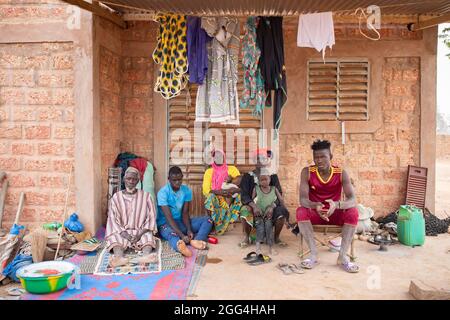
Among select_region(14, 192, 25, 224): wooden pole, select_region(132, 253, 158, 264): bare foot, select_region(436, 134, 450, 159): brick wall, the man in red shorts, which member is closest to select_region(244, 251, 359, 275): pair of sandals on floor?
the man in red shorts

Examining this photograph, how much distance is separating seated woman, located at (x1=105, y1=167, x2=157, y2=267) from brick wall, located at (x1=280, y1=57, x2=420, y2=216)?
248cm

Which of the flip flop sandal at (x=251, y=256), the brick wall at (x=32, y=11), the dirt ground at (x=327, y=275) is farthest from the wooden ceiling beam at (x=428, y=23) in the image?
the brick wall at (x=32, y=11)

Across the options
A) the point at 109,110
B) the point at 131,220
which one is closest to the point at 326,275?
the point at 131,220

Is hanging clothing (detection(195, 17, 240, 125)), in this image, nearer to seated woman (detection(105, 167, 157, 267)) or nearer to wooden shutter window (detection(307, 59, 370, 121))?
seated woman (detection(105, 167, 157, 267))

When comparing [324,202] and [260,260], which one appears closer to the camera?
[260,260]

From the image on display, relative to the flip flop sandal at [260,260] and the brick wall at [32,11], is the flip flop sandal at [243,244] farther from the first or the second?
the brick wall at [32,11]

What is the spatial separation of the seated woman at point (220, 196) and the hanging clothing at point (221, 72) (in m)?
0.97

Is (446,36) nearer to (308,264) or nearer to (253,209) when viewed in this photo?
(253,209)

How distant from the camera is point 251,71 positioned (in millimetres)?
5273

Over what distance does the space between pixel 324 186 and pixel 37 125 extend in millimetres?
3873

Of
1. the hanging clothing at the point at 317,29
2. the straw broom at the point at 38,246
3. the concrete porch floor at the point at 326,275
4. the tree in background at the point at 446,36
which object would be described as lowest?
the concrete porch floor at the point at 326,275

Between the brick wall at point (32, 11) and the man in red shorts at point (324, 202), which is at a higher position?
the brick wall at point (32, 11)

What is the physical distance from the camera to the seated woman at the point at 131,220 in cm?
507

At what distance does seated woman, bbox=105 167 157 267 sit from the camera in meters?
5.07
